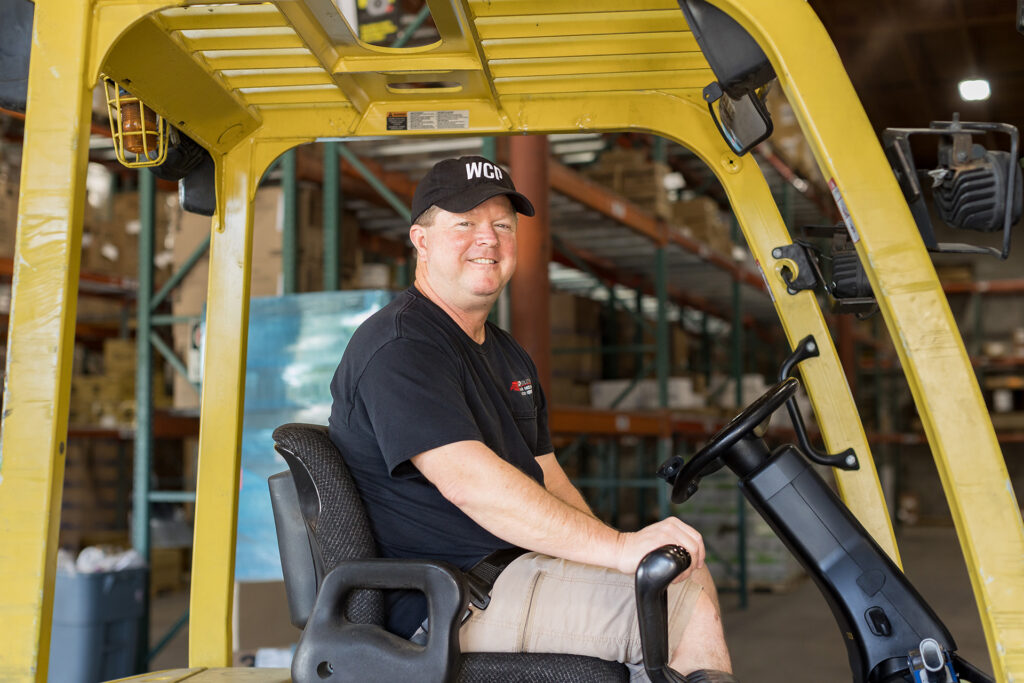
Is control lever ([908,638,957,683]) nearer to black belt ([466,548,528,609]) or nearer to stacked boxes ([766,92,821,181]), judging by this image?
black belt ([466,548,528,609])

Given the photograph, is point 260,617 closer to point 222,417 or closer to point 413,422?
point 222,417

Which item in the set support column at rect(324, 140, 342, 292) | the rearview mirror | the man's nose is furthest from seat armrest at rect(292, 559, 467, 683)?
support column at rect(324, 140, 342, 292)

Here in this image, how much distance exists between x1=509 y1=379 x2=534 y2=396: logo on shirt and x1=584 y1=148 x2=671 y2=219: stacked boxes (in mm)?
6081

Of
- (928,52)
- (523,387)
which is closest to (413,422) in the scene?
(523,387)

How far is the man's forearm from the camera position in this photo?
2.22 meters

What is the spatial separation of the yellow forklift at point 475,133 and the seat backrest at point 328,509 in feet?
0.54


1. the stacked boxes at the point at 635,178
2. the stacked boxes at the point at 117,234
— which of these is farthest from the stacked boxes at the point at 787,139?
the stacked boxes at the point at 117,234

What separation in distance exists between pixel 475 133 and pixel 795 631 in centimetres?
663

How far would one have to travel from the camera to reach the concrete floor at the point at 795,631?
23.0ft

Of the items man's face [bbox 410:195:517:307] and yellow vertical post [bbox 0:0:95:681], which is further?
man's face [bbox 410:195:517:307]

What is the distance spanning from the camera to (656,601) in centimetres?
193

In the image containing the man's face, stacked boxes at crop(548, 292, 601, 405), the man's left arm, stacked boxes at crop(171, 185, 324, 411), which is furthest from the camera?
stacked boxes at crop(548, 292, 601, 405)

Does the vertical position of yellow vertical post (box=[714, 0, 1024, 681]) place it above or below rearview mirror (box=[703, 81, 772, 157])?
below

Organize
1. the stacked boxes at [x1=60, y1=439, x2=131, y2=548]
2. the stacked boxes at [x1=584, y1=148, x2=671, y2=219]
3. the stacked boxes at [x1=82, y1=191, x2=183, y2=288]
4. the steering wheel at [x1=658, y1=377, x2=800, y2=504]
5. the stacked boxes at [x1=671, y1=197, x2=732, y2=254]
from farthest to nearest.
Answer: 1. the stacked boxes at [x1=671, y1=197, x2=732, y2=254]
2. the stacked boxes at [x1=60, y1=439, x2=131, y2=548]
3. the stacked boxes at [x1=82, y1=191, x2=183, y2=288]
4. the stacked boxes at [x1=584, y1=148, x2=671, y2=219]
5. the steering wheel at [x1=658, y1=377, x2=800, y2=504]
